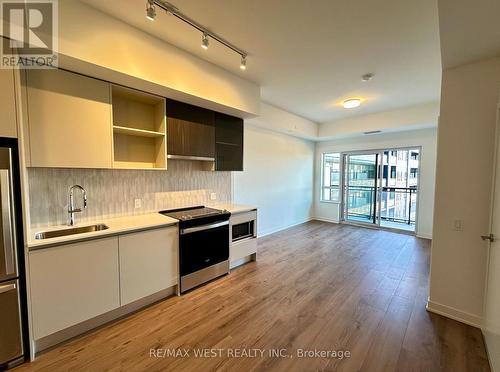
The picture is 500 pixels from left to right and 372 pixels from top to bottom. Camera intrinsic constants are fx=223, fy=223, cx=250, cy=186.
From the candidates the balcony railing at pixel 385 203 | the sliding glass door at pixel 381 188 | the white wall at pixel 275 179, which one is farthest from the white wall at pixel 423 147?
the white wall at pixel 275 179

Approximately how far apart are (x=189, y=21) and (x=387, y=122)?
15.6ft

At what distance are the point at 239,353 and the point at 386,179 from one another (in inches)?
231

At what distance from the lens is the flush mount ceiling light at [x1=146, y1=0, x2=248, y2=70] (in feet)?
5.91

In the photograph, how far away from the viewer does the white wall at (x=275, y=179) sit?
4762mm

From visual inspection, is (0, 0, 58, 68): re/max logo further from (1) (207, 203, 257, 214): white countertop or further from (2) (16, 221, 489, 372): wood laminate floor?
(1) (207, 203, 257, 214): white countertop

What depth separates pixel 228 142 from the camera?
139 inches

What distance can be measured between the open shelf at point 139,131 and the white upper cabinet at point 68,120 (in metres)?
0.30

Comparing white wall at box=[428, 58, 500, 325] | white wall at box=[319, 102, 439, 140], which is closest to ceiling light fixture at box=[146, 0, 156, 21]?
white wall at box=[428, 58, 500, 325]

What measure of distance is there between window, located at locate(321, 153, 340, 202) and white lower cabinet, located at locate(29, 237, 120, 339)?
20.1ft

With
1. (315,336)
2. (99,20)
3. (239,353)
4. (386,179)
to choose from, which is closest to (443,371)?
(315,336)

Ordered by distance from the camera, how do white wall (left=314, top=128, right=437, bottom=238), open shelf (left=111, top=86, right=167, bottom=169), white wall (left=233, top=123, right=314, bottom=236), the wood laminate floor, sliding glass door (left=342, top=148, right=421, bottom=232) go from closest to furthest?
1. the wood laminate floor
2. open shelf (left=111, top=86, right=167, bottom=169)
3. white wall (left=233, top=123, right=314, bottom=236)
4. white wall (left=314, top=128, right=437, bottom=238)
5. sliding glass door (left=342, top=148, right=421, bottom=232)

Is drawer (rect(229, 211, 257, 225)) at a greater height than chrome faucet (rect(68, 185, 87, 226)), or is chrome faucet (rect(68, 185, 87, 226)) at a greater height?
chrome faucet (rect(68, 185, 87, 226))

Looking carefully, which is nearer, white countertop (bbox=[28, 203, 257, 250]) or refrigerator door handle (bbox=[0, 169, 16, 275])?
refrigerator door handle (bbox=[0, 169, 16, 275])

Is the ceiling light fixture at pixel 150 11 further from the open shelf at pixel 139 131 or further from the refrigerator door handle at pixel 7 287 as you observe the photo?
→ the refrigerator door handle at pixel 7 287
